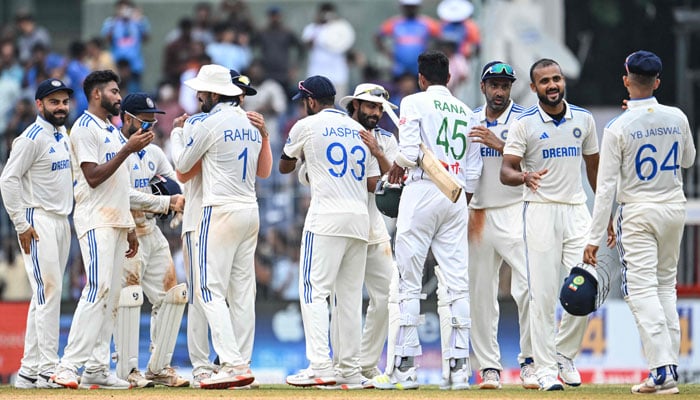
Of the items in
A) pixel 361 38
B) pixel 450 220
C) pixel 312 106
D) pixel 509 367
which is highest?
pixel 361 38

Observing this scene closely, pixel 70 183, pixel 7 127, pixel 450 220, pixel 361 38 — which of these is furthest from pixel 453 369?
pixel 361 38

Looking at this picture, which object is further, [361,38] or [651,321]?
[361,38]

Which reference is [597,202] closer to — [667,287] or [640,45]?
[667,287]

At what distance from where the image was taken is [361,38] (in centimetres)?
2680

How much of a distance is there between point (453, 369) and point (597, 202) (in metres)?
1.90

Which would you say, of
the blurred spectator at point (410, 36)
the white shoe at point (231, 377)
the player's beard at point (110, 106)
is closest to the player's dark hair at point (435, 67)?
the player's beard at point (110, 106)

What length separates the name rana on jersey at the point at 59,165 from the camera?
1352 cm

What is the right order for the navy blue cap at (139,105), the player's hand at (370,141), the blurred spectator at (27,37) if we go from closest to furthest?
the player's hand at (370,141)
the navy blue cap at (139,105)
the blurred spectator at (27,37)

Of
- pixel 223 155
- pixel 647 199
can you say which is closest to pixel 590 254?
pixel 647 199

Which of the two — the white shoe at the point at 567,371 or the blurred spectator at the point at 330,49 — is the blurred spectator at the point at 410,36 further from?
the white shoe at the point at 567,371

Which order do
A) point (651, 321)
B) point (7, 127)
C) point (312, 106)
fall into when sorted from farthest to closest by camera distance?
point (7, 127), point (312, 106), point (651, 321)

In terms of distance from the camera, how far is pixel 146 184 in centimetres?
1404

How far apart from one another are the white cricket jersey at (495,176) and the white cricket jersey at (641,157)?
1214 mm

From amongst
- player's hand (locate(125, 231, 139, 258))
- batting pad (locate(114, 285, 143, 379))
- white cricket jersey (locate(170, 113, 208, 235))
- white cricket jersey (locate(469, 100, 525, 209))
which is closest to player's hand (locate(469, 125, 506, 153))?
white cricket jersey (locate(469, 100, 525, 209))
